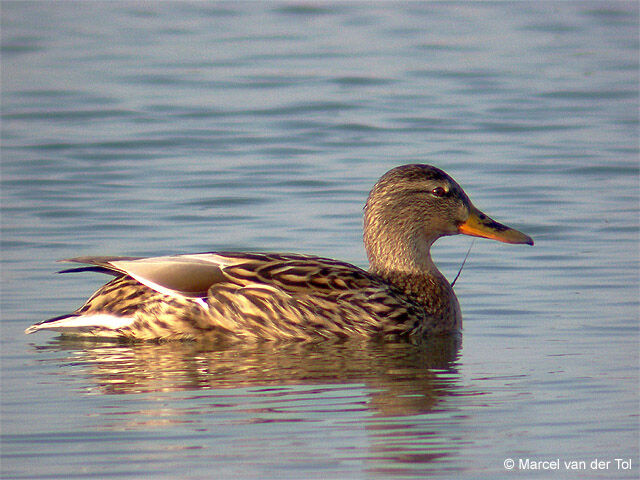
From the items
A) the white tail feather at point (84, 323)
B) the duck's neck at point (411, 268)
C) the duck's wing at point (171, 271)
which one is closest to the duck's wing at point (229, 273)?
the duck's wing at point (171, 271)

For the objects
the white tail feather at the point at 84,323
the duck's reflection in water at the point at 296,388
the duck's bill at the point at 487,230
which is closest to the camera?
the duck's reflection in water at the point at 296,388

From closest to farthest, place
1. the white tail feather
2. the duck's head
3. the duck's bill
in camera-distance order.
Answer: the white tail feather, the duck's head, the duck's bill

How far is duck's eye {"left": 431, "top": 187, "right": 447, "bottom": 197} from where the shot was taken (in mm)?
8883

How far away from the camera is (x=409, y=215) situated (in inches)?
348

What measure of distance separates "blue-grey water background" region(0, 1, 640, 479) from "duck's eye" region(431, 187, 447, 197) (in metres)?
0.90

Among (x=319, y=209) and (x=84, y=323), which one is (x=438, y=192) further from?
(x=319, y=209)

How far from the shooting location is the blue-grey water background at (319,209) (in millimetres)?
6043

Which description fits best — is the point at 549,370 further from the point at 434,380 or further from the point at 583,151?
the point at 583,151

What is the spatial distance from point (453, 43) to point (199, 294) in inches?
542

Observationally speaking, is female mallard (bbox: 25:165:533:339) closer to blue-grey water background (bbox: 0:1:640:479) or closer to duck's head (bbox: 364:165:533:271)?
blue-grey water background (bbox: 0:1:640:479)

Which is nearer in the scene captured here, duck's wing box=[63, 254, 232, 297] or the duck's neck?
duck's wing box=[63, 254, 232, 297]

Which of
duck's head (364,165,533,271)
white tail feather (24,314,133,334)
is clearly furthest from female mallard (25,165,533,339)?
duck's head (364,165,533,271)

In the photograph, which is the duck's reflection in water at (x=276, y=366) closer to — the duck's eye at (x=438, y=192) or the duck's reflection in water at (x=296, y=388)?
the duck's reflection in water at (x=296, y=388)

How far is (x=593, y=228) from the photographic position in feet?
36.5
